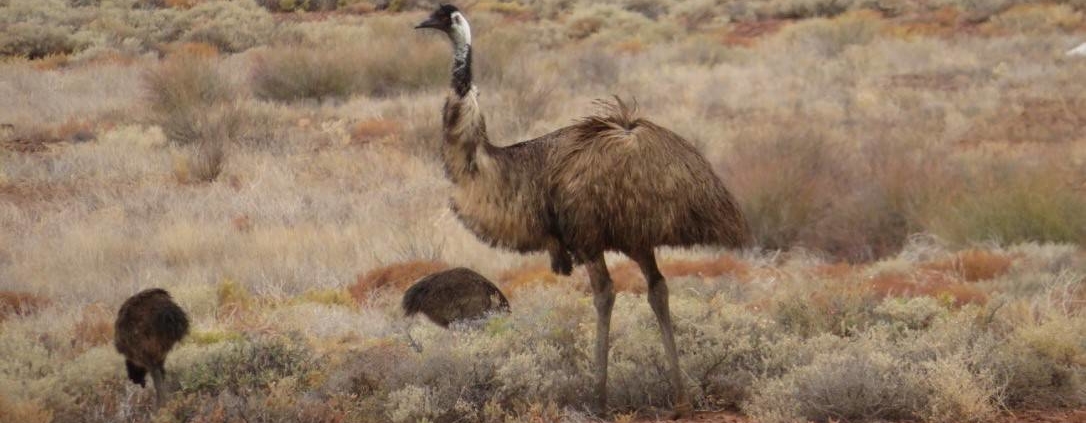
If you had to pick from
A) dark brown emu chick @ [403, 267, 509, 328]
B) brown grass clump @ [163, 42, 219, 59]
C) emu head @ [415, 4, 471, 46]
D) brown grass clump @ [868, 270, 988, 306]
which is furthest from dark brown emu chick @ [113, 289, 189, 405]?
brown grass clump @ [163, 42, 219, 59]

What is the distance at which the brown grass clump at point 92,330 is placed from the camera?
320 inches

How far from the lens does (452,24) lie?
258 inches

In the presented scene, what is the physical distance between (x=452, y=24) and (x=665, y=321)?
1.92m

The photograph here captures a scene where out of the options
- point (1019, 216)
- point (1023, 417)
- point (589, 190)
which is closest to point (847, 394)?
point (1023, 417)

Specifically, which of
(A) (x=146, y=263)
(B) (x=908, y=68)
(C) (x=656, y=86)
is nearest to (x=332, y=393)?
(A) (x=146, y=263)

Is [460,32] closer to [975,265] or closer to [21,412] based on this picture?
[21,412]

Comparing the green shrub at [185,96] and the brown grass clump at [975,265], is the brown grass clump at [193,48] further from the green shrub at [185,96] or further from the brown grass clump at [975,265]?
the brown grass clump at [975,265]

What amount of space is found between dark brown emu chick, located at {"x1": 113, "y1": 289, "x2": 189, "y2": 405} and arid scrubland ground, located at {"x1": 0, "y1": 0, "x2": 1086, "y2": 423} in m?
0.27

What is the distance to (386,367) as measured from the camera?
7.00 meters

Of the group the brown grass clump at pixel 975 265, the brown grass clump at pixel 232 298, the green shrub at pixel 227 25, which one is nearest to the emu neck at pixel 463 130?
the brown grass clump at pixel 232 298

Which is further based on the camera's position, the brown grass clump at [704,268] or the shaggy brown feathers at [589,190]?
the brown grass clump at [704,268]

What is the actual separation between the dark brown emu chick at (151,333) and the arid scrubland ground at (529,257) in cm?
27

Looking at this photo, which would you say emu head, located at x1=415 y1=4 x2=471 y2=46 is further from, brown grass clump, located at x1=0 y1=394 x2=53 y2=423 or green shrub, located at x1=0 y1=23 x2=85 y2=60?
green shrub, located at x1=0 y1=23 x2=85 y2=60

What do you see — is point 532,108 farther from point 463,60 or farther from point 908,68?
point 463,60
